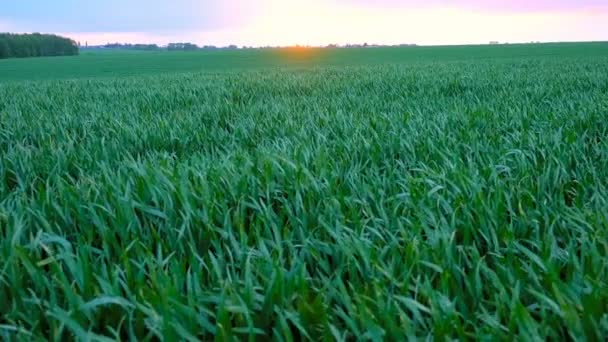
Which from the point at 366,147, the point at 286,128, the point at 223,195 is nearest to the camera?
the point at 223,195

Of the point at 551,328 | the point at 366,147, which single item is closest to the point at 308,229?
the point at 551,328

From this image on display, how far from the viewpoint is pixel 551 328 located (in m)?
1.12

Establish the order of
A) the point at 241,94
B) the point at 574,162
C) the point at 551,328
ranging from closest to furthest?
1. the point at 551,328
2. the point at 574,162
3. the point at 241,94

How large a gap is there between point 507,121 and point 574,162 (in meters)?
1.53

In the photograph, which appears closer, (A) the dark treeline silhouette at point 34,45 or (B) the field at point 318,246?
(B) the field at point 318,246

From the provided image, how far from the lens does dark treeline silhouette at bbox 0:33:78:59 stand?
7431 centimetres

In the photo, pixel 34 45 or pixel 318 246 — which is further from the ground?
pixel 34 45

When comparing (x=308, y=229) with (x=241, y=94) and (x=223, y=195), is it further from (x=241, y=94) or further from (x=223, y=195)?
(x=241, y=94)

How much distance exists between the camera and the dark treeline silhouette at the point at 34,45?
74312 mm

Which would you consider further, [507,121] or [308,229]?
[507,121]

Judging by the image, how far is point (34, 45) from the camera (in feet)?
269

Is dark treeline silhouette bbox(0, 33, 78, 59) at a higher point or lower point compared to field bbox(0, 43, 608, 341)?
higher

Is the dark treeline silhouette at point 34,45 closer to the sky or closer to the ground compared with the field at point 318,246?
closer to the sky

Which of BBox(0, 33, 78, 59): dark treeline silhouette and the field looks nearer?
the field
